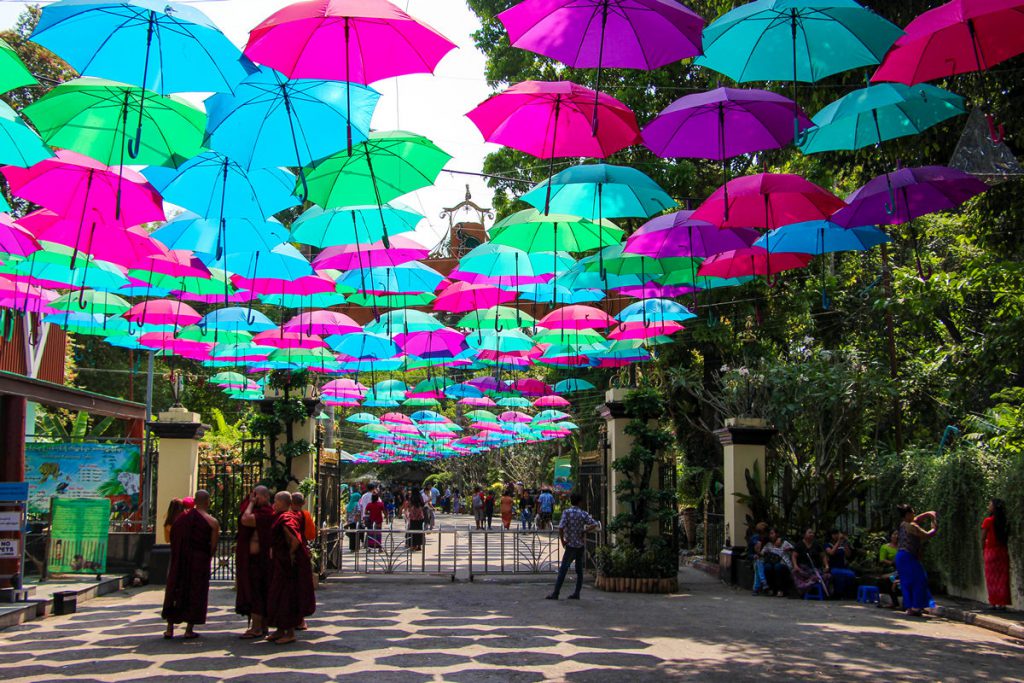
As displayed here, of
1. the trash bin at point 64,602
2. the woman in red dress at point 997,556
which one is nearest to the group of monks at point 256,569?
the trash bin at point 64,602

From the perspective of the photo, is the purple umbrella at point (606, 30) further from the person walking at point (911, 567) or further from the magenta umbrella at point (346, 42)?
the person walking at point (911, 567)

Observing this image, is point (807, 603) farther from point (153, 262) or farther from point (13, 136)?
point (13, 136)

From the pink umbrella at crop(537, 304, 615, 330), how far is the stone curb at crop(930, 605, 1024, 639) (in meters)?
6.77

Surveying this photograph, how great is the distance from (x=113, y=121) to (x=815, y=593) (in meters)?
12.2

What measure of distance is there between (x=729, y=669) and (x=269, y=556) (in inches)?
196

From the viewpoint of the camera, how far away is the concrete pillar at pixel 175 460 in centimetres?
→ 1723

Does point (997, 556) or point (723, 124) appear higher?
point (723, 124)

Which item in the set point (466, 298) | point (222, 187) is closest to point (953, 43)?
point (222, 187)

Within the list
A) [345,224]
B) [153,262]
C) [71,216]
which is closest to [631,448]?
[345,224]

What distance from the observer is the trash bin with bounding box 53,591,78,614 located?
1263cm

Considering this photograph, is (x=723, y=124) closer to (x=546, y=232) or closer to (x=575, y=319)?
(x=546, y=232)

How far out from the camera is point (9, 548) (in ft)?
40.6

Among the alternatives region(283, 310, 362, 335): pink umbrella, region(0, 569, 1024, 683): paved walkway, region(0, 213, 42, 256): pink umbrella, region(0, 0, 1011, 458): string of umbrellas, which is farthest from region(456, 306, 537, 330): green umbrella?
region(0, 213, 42, 256): pink umbrella

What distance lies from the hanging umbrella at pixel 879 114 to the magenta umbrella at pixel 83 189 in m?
7.00
